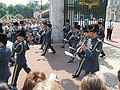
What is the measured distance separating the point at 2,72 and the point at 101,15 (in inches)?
374

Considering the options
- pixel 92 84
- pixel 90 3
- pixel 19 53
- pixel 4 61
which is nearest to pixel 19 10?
pixel 90 3

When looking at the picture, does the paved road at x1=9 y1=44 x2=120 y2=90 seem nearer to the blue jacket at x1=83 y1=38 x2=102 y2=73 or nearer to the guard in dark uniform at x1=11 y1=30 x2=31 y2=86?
the guard in dark uniform at x1=11 y1=30 x2=31 y2=86

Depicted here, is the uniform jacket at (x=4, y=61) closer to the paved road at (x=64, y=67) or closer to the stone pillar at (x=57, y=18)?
the paved road at (x=64, y=67)

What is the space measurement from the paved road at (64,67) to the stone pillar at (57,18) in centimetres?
202

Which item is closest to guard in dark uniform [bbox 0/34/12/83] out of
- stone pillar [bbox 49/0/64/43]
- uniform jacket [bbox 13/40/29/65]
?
uniform jacket [bbox 13/40/29/65]

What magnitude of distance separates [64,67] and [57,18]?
5285 millimetres

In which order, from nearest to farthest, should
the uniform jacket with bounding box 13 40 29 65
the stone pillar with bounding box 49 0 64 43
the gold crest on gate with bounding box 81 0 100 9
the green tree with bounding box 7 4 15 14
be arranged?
the uniform jacket with bounding box 13 40 29 65, the gold crest on gate with bounding box 81 0 100 9, the stone pillar with bounding box 49 0 64 43, the green tree with bounding box 7 4 15 14

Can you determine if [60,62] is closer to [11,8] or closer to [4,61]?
[4,61]

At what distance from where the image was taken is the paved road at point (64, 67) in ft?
20.6

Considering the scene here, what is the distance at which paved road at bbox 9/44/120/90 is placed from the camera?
20.6 feet

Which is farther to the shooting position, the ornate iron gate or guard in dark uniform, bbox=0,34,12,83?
the ornate iron gate

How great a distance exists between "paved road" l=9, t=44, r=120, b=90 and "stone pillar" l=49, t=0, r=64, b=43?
202cm

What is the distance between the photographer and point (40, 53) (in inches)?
411

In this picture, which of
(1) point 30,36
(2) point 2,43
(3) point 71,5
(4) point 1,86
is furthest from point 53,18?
(4) point 1,86
